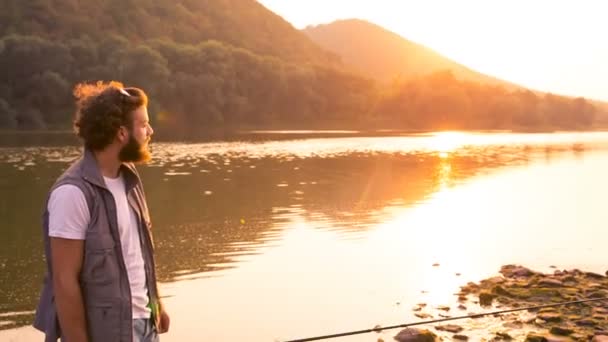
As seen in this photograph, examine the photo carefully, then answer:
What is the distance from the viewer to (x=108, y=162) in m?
3.43

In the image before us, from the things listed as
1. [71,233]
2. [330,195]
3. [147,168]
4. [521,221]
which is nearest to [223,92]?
[147,168]

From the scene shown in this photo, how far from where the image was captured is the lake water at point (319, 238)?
11.0 m

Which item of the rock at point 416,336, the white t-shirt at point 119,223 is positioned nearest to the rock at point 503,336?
the rock at point 416,336

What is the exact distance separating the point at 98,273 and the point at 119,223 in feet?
0.92

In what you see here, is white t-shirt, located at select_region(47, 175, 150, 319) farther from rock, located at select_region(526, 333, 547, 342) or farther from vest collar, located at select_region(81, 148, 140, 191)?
rock, located at select_region(526, 333, 547, 342)

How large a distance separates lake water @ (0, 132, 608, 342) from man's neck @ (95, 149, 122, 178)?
21.9 feet

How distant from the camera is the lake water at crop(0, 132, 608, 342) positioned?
432 inches

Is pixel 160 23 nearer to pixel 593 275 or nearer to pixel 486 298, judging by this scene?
pixel 593 275

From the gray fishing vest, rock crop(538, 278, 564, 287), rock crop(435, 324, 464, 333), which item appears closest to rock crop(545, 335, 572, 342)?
rock crop(435, 324, 464, 333)

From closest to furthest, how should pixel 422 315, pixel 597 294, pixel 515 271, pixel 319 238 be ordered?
pixel 422 315
pixel 597 294
pixel 515 271
pixel 319 238

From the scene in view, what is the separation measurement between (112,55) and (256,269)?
7734 cm

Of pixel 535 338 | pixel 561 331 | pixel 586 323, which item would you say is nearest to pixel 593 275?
pixel 586 323

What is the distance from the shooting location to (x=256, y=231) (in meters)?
18.1

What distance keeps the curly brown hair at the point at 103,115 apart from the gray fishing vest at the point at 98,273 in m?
0.10
